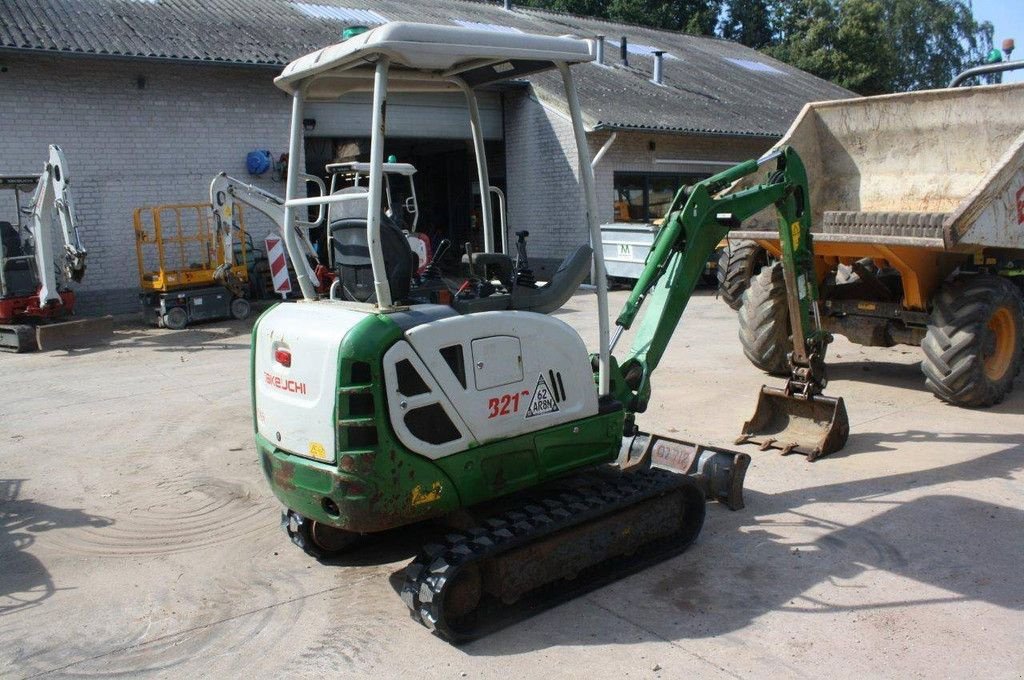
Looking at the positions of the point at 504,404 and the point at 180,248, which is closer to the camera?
the point at 504,404

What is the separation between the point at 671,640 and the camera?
4.03 m

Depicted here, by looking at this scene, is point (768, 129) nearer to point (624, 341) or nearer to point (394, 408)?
point (624, 341)

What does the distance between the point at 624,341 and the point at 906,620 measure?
7.53 meters

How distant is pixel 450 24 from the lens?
22.2 m

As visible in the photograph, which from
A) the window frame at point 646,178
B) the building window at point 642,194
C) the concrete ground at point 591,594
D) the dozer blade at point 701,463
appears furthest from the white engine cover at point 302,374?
the building window at point 642,194

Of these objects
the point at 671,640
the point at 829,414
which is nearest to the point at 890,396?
the point at 829,414

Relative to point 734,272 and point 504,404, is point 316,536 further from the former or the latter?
point 734,272

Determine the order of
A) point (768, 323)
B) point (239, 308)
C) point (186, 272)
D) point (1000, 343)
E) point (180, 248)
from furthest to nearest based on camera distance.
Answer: point (180, 248) → point (239, 308) → point (186, 272) → point (768, 323) → point (1000, 343)

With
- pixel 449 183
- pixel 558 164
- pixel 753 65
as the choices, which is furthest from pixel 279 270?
pixel 753 65

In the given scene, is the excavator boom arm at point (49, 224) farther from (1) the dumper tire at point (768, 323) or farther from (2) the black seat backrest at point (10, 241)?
(1) the dumper tire at point (768, 323)

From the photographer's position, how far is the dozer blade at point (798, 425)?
6.55 m

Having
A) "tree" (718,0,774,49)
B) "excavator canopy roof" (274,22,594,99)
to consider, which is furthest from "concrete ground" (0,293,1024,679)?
"tree" (718,0,774,49)

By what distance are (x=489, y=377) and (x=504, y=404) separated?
0.55ft

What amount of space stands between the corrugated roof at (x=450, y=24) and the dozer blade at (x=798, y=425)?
1173 cm
